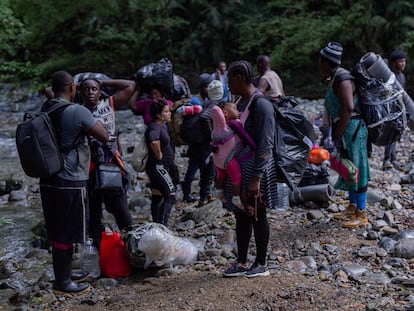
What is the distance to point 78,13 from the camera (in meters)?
23.7

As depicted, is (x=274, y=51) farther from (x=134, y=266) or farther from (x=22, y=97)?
(x=134, y=266)

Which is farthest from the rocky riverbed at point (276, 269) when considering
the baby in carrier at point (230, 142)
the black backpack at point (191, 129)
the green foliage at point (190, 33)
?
the green foliage at point (190, 33)

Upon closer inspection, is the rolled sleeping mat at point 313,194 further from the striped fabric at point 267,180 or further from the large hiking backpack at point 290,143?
the striped fabric at point 267,180

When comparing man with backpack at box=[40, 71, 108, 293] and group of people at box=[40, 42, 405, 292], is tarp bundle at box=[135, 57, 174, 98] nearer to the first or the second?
group of people at box=[40, 42, 405, 292]

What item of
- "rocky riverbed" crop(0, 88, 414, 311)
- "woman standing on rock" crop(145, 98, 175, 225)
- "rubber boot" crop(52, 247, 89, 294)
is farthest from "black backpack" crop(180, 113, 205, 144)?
"rubber boot" crop(52, 247, 89, 294)

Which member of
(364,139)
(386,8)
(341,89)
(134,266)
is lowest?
(134,266)

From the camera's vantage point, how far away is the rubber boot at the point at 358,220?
5312 millimetres

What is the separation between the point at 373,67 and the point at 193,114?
231 centimetres

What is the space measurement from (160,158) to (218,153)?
4.65 ft

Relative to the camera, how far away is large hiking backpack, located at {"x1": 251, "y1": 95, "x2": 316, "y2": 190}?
3.92 metres

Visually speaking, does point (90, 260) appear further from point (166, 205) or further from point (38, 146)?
point (38, 146)

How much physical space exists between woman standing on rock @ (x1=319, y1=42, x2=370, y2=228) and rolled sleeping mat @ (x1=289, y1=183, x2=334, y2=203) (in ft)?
2.30

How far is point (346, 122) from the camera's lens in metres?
4.95

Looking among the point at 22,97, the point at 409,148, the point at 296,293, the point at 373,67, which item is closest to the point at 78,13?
the point at 22,97
